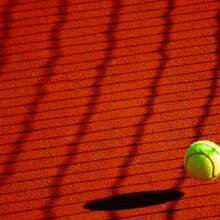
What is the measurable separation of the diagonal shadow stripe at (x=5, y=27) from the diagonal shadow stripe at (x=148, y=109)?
4.53 feet

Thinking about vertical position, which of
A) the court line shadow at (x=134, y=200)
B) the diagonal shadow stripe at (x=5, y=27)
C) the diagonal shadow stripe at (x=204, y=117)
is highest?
the diagonal shadow stripe at (x=5, y=27)

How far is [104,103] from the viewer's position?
→ 4.23 meters

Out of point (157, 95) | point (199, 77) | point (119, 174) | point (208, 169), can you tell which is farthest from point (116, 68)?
point (208, 169)

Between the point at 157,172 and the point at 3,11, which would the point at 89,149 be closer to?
the point at 157,172

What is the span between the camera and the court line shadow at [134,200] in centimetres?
371

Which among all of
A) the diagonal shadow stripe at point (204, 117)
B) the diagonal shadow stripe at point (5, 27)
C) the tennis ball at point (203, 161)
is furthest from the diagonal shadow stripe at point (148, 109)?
the diagonal shadow stripe at point (5, 27)

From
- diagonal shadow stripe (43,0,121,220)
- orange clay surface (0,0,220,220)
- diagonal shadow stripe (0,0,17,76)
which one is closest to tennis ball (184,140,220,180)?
orange clay surface (0,0,220,220)

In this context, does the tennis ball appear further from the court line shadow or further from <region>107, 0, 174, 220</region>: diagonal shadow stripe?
<region>107, 0, 174, 220</region>: diagonal shadow stripe

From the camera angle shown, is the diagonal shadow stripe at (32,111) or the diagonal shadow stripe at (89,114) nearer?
the diagonal shadow stripe at (89,114)

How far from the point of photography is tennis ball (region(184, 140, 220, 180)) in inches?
137

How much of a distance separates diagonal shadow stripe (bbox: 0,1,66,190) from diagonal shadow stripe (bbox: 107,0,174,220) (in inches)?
33.8

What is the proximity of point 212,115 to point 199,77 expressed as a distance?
38cm

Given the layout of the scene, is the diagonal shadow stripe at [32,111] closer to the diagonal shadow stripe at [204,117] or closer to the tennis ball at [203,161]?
the diagonal shadow stripe at [204,117]

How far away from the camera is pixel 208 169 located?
348 cm
